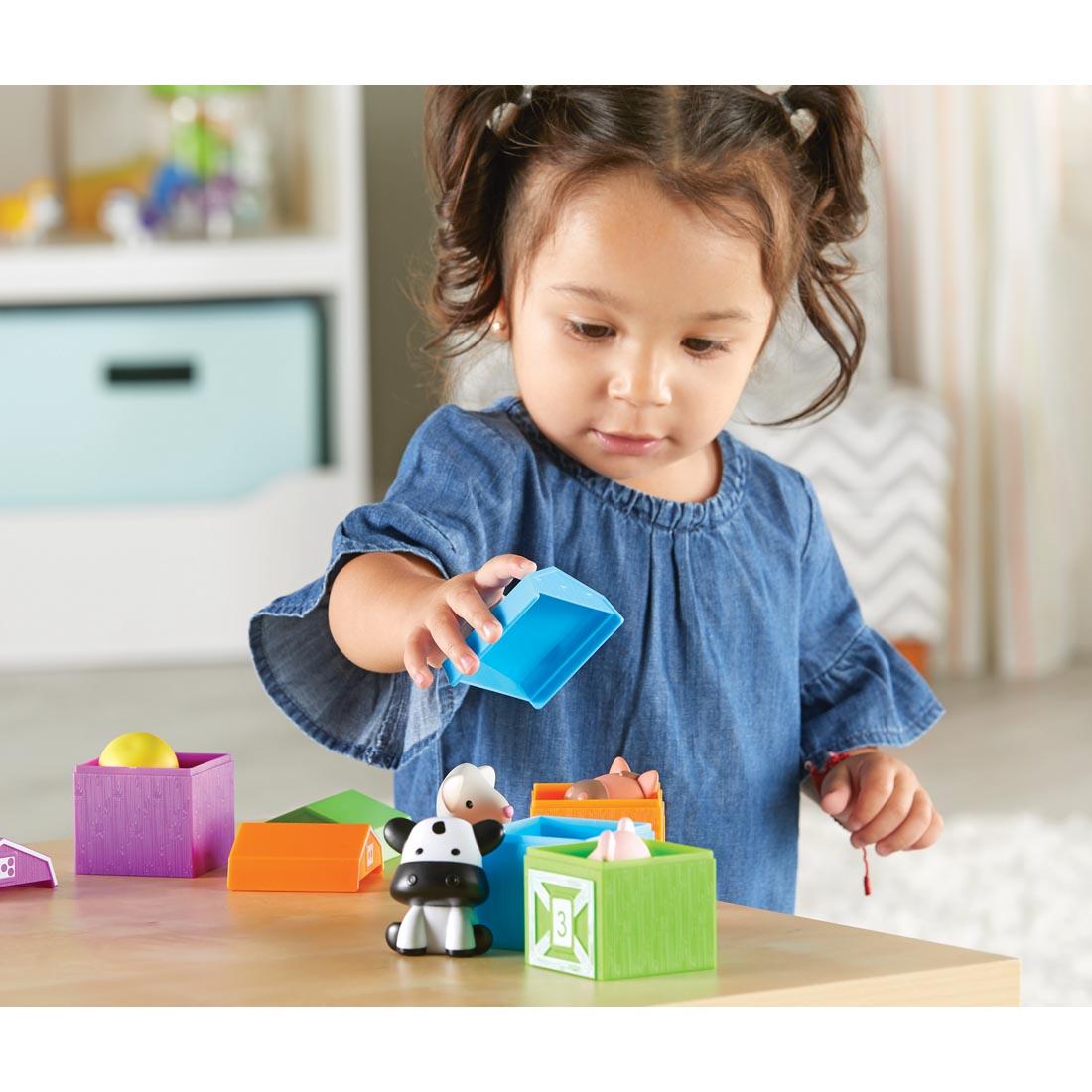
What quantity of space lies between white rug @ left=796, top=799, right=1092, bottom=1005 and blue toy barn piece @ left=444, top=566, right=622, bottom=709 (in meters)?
0.63

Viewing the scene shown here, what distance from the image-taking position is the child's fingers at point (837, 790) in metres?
0.61

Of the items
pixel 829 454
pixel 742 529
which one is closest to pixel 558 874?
pixel 742 529

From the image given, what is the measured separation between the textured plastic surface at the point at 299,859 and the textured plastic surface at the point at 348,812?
3 centimetres

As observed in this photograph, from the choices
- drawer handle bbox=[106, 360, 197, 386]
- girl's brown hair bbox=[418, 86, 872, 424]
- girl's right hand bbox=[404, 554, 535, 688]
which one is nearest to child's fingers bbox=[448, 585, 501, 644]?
girl's right hand bbox=[404, 554, 535, 688]

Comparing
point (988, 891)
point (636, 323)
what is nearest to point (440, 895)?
point (636, 323)

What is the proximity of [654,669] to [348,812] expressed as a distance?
16 centimetres

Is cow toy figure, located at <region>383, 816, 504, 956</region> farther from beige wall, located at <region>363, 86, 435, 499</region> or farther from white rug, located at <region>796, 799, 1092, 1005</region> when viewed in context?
beige wall, located at <region>363, 86, 435, 499</region>

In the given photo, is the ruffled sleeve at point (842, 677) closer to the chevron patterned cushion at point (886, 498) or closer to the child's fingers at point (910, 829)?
the child's fingers at point (910, 829)

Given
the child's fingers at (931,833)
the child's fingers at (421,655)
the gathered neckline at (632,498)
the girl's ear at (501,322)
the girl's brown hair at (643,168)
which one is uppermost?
the girl's brown hair at (643,168)

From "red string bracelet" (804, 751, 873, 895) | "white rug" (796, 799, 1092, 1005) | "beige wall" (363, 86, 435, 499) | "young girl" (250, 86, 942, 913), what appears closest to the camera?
"young girl" (250, 86, 942, 913)

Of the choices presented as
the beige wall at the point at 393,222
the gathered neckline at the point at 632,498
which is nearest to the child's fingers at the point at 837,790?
the gathered neckline at the point at 632,498

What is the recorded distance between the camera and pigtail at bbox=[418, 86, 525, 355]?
639mm

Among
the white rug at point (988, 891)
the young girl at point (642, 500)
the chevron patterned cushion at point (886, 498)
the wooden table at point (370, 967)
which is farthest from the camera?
the chevron patterned cushion at point (886, 498)

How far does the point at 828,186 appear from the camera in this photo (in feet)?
2.25
